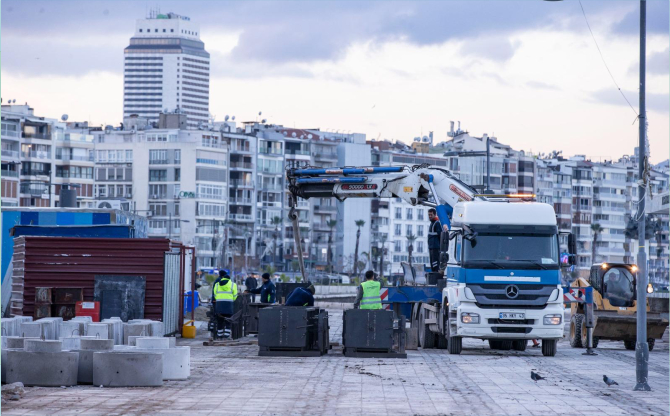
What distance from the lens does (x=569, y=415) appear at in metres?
14.4

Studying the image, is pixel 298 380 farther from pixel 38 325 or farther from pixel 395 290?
pixel 395 290

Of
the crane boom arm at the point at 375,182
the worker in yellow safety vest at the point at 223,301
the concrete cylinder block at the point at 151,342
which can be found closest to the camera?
the concrete cylinder block at the point at 151,342

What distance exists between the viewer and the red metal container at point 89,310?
28.8 metres

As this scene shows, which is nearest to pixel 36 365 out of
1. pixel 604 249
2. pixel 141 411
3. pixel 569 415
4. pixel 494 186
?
pixel 141 411

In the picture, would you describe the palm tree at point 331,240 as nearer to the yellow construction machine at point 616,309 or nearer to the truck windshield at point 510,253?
the yellow construction machine at point 616,309

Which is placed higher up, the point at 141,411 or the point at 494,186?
the point at 494,186

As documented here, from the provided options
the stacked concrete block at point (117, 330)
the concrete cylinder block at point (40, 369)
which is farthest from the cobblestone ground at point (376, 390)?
the stacked concrete block at point (117, 330)

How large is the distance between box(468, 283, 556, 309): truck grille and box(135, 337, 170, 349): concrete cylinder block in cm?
840

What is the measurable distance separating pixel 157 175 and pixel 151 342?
130413mm

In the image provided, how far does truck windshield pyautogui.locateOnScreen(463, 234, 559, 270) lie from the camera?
81.4 feet

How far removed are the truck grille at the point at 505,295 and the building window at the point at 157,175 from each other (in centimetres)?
12420

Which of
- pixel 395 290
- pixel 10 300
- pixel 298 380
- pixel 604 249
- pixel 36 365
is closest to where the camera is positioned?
pixel 36 365

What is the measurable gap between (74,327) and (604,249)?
179785 mm

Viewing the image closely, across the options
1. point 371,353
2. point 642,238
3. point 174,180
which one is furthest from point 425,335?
point 174,180
